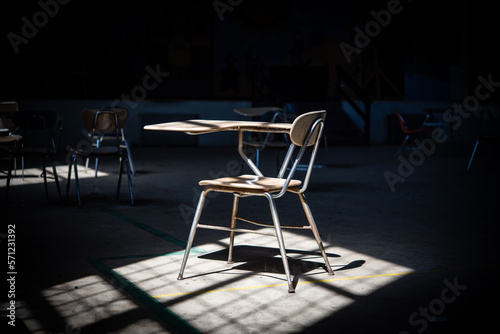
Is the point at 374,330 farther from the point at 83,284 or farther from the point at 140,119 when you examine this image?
the point at 140,119

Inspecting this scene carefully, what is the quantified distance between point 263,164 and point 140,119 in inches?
171

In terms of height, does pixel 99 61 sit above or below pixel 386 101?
above

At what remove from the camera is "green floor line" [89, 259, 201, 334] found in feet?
8.82

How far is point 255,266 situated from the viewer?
3705 mm

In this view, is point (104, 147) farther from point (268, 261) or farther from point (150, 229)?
point (268, 261)

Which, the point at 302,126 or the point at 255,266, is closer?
the point at 302,126

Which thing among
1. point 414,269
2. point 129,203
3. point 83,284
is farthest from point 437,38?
point 83,284

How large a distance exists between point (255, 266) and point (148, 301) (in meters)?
0.87

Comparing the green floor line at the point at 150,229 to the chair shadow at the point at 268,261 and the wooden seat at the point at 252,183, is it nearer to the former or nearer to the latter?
the chair shadow at the point at 268,261

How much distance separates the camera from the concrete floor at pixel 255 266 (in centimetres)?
280

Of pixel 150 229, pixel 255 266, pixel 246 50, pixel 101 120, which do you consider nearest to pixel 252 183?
pixel 255 266

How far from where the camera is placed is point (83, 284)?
10.9 feet

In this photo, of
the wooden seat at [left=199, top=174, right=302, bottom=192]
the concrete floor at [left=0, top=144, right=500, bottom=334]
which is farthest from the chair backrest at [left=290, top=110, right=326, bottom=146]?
the concrete floor at [left=0, top=144, right=500, bottom=334]

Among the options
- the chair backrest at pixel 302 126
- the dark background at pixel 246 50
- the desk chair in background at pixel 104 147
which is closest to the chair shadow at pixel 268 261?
the chair backrest at pixel 302 126
